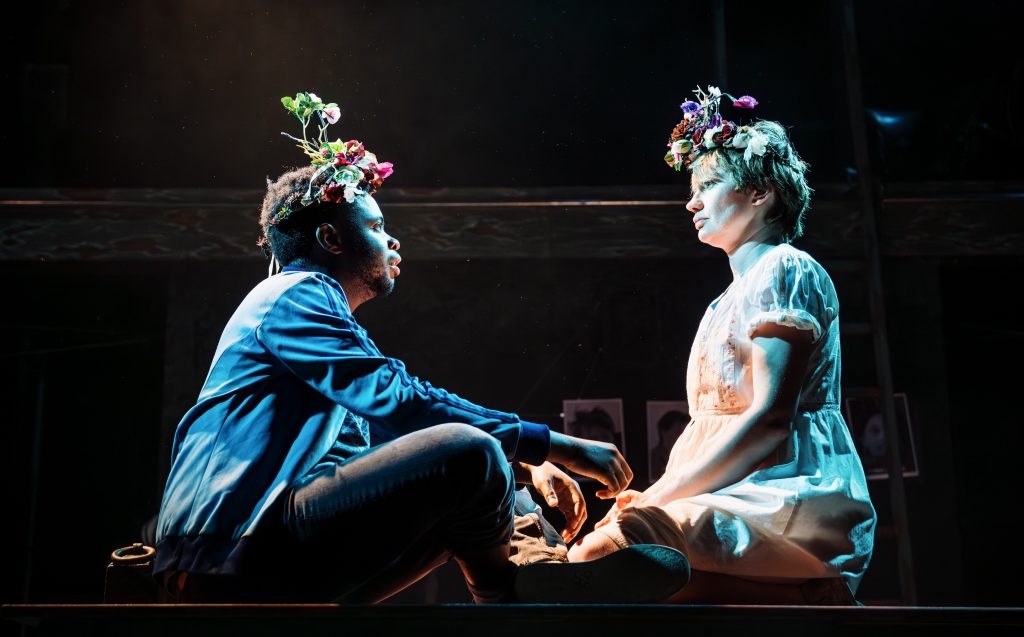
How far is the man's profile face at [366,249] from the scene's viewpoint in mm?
2113

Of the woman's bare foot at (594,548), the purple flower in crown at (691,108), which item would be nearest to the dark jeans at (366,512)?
the woman's bare foot at (594,548)

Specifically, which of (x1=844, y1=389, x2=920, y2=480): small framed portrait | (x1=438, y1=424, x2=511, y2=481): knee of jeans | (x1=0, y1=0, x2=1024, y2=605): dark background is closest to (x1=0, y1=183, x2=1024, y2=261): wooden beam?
(x1=0, y1=0, x2=1024, y2=605): dark background

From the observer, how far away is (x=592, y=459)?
1802mm

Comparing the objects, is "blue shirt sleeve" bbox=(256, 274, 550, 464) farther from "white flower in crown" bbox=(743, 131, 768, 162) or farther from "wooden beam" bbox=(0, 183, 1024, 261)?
"wooden beam" bbox=(0, 183, 1024, 261)

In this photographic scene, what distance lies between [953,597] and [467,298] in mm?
2672

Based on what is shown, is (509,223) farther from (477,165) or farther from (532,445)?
(532,445)

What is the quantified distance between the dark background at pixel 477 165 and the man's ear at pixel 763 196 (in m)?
2.24

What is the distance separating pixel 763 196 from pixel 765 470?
2.20 ft

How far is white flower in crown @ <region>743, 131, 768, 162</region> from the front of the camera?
7.07 feet

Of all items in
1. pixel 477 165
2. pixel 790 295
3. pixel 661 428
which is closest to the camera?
pixel 790 295

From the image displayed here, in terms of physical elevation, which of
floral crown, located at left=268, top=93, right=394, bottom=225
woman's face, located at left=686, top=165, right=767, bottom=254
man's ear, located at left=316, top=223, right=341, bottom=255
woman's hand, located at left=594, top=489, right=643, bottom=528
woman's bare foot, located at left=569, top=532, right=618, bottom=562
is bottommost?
woman's bare foot, located at left=569, top=532, right=618, bottom=562

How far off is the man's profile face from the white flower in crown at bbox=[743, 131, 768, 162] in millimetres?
877

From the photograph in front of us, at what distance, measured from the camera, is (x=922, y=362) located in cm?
450

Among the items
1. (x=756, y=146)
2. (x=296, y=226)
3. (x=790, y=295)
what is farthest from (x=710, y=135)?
(x=296, y=226)
